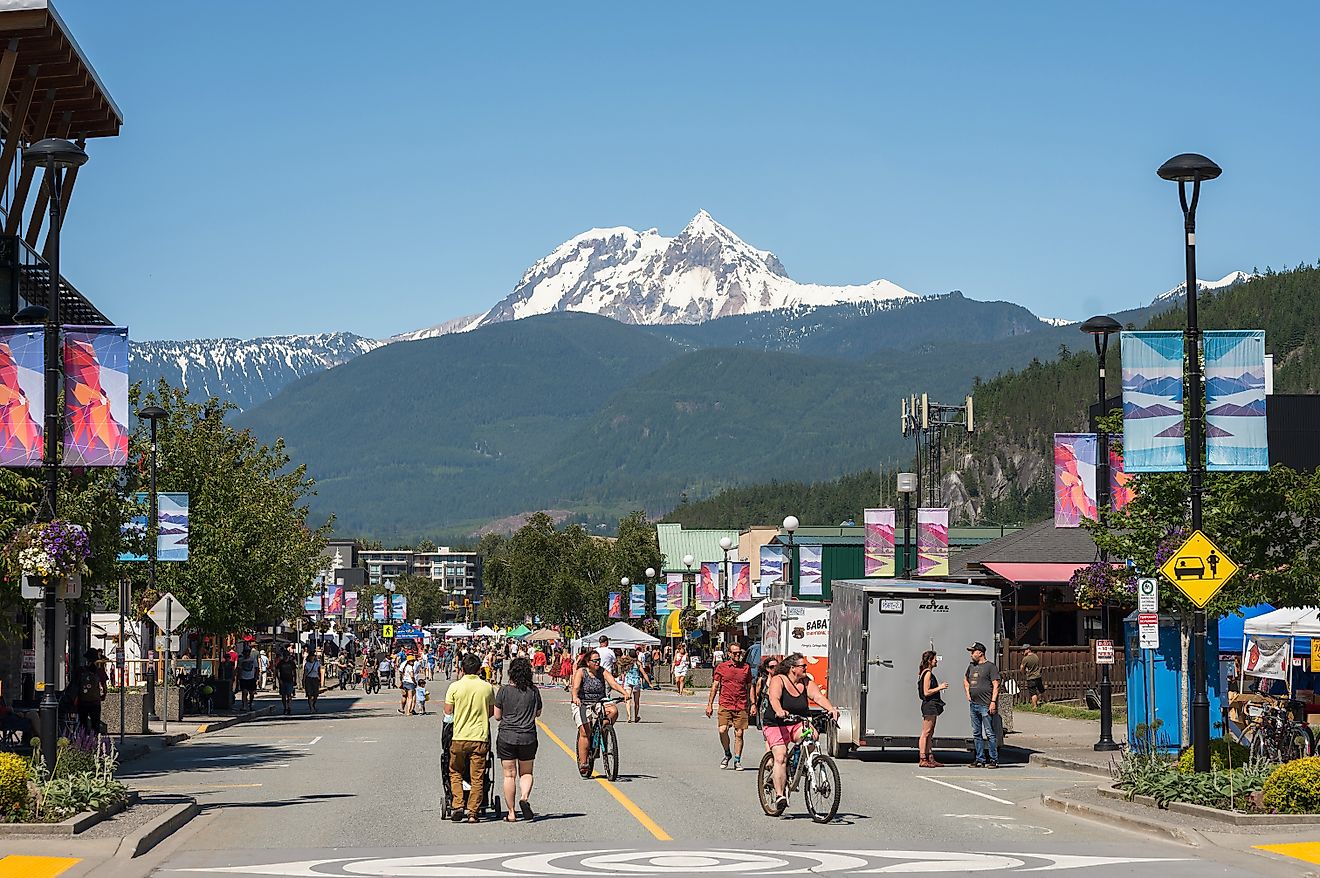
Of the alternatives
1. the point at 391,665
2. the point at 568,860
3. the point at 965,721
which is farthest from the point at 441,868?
the point at 391,665

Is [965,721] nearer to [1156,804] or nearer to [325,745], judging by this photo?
[1156,804]

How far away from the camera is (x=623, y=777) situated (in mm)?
24609

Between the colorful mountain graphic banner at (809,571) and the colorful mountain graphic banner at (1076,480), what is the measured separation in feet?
72.8

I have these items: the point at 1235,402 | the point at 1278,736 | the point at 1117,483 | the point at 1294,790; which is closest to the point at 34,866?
the point at 1294,790

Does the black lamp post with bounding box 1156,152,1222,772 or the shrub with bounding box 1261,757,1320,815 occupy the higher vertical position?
the black lamp post with bounding box 1156,152,1222,772

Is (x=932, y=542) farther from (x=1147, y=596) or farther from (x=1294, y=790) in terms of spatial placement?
(x=1294, y=790)

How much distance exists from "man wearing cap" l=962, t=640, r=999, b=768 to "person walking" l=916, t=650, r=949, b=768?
460mm

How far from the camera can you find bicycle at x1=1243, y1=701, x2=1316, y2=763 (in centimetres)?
2252

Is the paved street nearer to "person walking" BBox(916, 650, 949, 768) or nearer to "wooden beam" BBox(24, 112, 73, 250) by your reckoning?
"person walking" BBox(916, 650, 949, 768)

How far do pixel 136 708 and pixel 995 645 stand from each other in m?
18.2

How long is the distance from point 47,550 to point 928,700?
44.6 feet

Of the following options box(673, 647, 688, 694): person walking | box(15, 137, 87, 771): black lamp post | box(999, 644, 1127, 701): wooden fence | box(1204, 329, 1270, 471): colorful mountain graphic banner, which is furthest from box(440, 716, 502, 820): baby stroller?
box(673, 647, 688, 694): person walking

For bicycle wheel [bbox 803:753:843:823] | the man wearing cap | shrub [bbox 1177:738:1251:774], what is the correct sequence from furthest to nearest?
the man wearing cap
shrub [bbox 1177:738:1251:774]
bicycle wheel [bbox 803:753:843:823]

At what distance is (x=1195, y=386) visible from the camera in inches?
779
